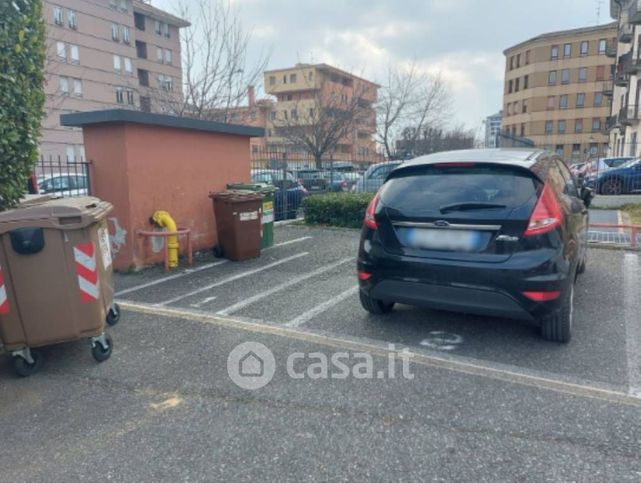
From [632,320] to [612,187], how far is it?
11829 millimetres

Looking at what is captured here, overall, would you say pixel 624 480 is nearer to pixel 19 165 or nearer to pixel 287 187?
pixel 19 165

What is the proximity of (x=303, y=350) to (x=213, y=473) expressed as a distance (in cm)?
148

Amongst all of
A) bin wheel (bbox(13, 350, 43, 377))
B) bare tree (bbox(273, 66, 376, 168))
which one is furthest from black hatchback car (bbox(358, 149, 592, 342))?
bare tree (bbox(273, 66, 376, 168))

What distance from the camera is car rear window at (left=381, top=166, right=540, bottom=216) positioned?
3.49 metres

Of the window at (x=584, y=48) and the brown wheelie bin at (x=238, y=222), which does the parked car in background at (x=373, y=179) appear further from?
the window at (x=584, y=48)

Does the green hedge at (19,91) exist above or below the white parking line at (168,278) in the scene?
above

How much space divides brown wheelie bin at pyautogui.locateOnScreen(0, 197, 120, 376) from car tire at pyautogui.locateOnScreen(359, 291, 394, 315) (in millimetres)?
2274

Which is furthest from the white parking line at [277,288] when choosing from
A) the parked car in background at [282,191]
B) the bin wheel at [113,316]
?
the parked car in background at [282,191]

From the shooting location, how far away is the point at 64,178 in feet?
27.1

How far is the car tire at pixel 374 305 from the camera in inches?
170

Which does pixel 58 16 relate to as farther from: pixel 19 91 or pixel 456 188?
pixel 456 188

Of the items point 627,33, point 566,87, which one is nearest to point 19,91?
point 627,33

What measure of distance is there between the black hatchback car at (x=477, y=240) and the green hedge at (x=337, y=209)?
18.8 feet

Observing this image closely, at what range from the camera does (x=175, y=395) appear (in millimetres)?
3053
